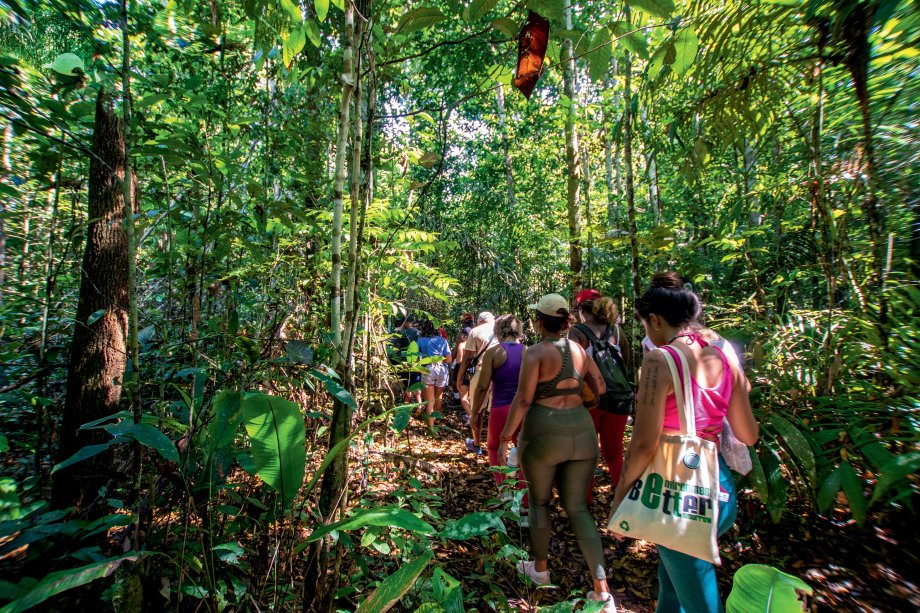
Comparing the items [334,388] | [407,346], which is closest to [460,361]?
[407,346]

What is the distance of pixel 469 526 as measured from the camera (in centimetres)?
158

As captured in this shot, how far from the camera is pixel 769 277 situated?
5.75 m

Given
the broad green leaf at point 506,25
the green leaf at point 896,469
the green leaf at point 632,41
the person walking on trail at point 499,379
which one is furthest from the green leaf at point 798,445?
the broad green leaf at point 506,25

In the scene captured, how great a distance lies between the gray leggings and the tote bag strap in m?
0.89

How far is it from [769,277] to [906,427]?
12.4ft

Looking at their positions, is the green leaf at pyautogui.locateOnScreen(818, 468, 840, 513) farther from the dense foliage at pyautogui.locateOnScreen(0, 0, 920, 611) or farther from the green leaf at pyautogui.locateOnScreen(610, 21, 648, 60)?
the green leaf at pyautogui.locateOnScreen(610, 21, 648, 60)

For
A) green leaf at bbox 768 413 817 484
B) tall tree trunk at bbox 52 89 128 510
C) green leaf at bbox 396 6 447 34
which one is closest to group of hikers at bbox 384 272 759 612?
green leaf at bbox 768 413 817 484

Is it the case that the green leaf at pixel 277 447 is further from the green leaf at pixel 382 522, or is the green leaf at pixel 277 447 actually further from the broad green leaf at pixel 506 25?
the broad green leaf at pixel 506 25

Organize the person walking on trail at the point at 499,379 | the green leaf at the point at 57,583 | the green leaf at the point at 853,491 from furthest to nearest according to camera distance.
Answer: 1. the person walking on trail at the point at 499,379
2. the green leaf at the point at 853,491
3. the green leaf at the point at 57,583

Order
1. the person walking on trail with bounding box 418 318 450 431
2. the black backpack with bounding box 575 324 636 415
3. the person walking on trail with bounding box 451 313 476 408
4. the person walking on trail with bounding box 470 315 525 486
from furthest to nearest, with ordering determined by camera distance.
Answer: the person walking on trail with bounding box 451 313 476 408
the person walking on trail with bounding box 418 318 450 431
the person walking on trail with bounding box 470 315 525 486
the black backpack with bounding box 575 324 636 415

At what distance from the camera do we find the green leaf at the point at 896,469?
2209mm

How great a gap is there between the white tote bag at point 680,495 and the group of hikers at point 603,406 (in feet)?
0.07

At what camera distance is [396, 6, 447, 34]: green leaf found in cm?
158

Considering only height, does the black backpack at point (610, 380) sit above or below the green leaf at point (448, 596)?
above
